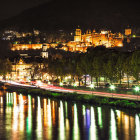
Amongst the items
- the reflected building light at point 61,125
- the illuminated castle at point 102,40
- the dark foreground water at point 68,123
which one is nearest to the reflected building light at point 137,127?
the dark foreground water at point 68,123

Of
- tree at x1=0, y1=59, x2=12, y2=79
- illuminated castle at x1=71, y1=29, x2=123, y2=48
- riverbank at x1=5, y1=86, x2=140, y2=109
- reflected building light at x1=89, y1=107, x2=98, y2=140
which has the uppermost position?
illuminated castle at x1=71, y1=29, x2=123, y2=48

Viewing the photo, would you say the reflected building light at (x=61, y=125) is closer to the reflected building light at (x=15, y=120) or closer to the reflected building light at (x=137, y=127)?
the reflected building light at (x=15, y=120)

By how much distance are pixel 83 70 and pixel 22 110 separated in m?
28.9

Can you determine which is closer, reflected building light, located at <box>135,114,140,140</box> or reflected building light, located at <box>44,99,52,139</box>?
reflected building light, located at <box>135,114,140,140</box>

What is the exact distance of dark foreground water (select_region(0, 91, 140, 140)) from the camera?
31.1 meters

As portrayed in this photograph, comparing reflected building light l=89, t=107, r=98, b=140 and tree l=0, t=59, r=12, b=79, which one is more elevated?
tree l=0, t=59, r=12, b=79

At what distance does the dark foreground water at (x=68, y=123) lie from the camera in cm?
3112

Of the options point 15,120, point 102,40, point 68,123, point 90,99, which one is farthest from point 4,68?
point 68,123

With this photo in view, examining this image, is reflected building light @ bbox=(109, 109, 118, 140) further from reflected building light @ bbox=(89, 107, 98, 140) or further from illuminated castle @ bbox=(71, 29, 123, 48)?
illuminated castle @ bbox=(71, 29, 123, 48)

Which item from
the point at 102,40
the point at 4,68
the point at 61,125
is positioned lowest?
the point at 61,125

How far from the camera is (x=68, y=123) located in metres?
36.7

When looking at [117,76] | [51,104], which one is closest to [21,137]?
[51,104]

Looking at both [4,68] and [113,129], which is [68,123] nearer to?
[113,129]

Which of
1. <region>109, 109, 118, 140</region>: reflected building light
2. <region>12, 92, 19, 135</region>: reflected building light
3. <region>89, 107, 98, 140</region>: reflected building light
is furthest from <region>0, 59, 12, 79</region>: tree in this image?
<region>109, 109, 118, 140</region>: reflected building light
